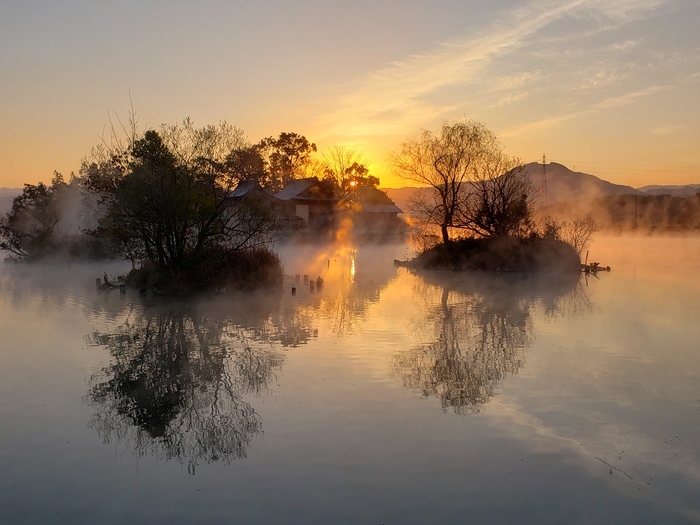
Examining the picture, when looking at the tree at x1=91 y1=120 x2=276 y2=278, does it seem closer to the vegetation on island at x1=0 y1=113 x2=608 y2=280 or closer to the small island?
the vegetation on island at x1=0 y1=113 x2=608 y2=280

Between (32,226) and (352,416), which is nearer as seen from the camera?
(352,416)

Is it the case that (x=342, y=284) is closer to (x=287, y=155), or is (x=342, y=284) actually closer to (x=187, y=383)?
(x=187, y=383)

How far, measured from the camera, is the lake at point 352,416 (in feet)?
25.6

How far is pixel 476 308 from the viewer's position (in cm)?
2339

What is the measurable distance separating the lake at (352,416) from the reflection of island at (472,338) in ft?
0.31

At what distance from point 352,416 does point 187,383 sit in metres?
4.34

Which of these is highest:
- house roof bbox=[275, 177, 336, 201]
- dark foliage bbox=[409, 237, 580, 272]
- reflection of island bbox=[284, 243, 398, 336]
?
house roof bbox=[275, 177, 336, 201]

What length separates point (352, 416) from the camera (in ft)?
35.6

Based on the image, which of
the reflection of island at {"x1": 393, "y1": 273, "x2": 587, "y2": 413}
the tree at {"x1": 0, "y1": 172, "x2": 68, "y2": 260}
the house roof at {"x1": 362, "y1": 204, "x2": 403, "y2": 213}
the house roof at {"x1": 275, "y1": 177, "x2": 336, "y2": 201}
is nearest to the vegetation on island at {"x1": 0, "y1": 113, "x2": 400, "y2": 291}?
the reflection of island at {"x1": 393, "y1": 273, "x2": 587, "y2": 413}

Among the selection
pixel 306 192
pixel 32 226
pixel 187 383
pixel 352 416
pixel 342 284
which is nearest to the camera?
pixel 352 416

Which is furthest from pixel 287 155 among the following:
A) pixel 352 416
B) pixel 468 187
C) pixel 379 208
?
pixel 352 416

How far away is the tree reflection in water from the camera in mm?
10008

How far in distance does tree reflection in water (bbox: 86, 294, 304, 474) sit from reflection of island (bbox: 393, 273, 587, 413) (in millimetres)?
3568

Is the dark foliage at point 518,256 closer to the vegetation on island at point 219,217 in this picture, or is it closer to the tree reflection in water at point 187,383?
the vegetation on island at point 219,217
